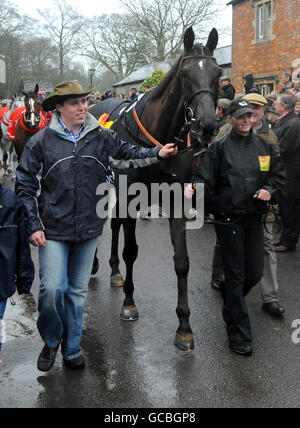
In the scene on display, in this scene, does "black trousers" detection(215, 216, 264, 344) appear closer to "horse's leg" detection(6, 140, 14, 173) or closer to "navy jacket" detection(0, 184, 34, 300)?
"navy jacket" detection(0, 184, 34, 300)

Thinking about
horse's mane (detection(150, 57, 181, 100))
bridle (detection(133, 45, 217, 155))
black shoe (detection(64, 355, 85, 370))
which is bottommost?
black shoe (detection(64, 355, 85, 370))

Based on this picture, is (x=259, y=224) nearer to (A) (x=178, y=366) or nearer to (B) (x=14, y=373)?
(A) (x=178, y=366)

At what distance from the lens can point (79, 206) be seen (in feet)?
11.4

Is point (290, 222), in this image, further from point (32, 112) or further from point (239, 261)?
point (32, 112)

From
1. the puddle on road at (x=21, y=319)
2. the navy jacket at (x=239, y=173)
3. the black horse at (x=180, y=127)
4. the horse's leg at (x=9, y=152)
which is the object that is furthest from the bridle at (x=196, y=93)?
the horse's leg at (x=9, y=152)

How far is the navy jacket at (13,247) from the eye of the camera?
3.13 meters

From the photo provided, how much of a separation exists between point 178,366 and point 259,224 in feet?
4.52

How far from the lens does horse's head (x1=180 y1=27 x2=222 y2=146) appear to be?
3.60m

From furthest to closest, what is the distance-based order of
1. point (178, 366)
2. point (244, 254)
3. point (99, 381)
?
1. point (244, 254)
2. point (178, 366)
3. point (99, 381)

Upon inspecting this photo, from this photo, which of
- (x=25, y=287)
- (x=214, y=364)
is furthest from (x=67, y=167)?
(x=214, y=364)

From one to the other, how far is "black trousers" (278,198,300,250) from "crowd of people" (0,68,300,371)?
3201 millimetres

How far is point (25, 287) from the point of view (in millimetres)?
3303

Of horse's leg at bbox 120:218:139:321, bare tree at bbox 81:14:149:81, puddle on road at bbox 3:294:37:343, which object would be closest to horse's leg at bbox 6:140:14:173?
puddle on road at bbox 3:294:37:343

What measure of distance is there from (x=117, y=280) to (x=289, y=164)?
332cm
